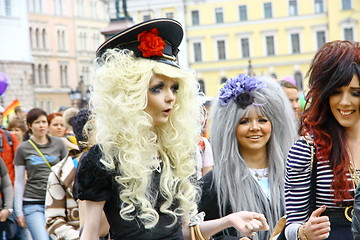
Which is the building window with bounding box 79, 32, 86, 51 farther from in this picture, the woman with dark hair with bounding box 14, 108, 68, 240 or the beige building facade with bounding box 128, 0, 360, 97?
the woman with dark hair with bounding box 14, 108, 68, 240

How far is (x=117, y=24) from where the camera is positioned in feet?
44.7

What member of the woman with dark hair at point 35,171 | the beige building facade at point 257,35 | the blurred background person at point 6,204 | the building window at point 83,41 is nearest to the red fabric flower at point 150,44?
the woman with dark hair at point 35,171

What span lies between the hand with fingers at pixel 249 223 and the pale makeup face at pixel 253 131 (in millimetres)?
1075

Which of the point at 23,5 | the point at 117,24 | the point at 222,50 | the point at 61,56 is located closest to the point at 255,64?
the point at 222,50

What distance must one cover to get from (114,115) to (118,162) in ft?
0.67

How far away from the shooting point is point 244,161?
4.61m

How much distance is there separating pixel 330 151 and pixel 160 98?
30.9 inches

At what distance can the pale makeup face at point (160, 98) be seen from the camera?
3457 mm

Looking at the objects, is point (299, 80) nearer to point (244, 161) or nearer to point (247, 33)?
point (247, 33)

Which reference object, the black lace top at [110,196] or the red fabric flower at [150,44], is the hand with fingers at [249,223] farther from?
the red fabric flower at [150,44]

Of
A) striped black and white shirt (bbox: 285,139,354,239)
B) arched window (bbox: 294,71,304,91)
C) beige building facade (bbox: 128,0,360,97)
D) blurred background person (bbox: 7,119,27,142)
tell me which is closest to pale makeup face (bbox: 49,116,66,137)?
blurred background person (bbox: 7,119,27,142)

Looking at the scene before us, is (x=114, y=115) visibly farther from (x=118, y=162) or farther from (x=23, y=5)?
(x=23, y=5)

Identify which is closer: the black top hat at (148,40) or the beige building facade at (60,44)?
the black top hat at (148,40)

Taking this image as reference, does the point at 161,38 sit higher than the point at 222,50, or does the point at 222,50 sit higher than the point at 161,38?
the point at 222,50
